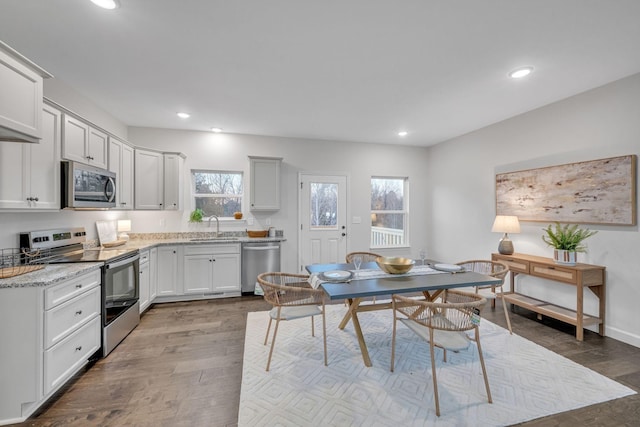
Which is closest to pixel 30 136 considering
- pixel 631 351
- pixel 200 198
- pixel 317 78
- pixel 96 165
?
pixel 96 165

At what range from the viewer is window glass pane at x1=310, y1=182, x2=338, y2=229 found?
5125mm

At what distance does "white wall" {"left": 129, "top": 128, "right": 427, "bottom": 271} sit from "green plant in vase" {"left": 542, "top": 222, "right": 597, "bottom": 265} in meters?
2.67

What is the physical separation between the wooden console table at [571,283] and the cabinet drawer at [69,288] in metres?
4.66

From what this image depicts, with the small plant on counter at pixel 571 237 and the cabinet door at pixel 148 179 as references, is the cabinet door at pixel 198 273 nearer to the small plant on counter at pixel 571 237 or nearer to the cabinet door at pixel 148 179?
the cabinet door at pixel 148 179

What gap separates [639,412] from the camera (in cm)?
182

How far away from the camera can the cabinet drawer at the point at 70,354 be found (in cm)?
187

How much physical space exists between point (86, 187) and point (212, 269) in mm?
1935

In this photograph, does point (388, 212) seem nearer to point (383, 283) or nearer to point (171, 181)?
point (383, 283)

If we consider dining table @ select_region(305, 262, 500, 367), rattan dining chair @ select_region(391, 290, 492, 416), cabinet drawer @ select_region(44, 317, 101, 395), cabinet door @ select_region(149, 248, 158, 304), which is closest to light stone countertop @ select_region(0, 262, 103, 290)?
cabinet drawer @ select_region(44, 317, 101, 395)

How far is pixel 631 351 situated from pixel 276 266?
4167mm

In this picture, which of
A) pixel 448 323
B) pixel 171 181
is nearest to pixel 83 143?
pixel 171 181

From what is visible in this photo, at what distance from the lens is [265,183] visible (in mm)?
4645

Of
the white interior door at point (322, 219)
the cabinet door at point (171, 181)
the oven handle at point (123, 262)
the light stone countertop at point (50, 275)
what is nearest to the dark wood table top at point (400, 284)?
the light stone countertop at point (50, 275)

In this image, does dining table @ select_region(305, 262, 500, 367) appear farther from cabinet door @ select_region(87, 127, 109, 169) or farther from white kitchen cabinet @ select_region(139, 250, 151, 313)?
cabinet door @ select_region(87, 127, 109, 169)
